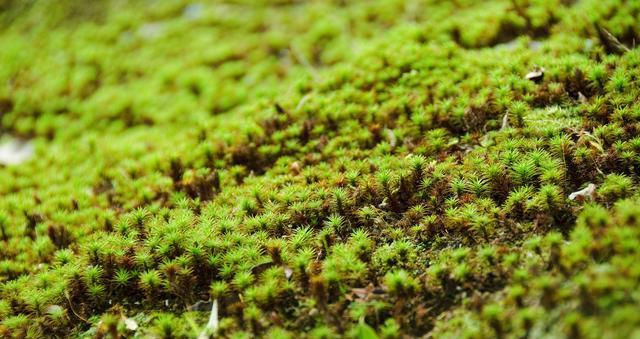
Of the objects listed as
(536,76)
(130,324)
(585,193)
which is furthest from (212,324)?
(536,76)

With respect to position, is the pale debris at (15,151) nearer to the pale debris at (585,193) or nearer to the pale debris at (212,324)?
the pale debris at (212,324)

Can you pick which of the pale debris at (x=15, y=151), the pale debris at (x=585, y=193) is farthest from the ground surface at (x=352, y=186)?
the pale debris at (x=15, y=151)

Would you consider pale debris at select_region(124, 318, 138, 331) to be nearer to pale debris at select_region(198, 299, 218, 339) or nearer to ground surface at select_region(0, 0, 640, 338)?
ground surface at select_region(0, 0, 640, 338)

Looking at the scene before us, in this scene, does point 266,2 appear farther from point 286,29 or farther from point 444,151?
point 444,151

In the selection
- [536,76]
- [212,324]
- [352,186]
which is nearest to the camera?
[212,324]

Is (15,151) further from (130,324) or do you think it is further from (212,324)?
(212,324)

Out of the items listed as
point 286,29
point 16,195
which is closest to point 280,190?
point 16,195
